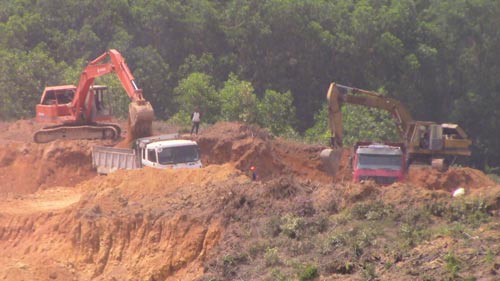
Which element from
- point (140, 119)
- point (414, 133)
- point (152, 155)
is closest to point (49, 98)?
point (140, 119)

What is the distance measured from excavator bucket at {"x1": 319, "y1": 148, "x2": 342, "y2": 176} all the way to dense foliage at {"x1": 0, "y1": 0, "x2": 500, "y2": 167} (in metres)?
25.4

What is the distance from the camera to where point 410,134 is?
42.9m

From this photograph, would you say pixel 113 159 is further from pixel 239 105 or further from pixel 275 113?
pixel 275 113

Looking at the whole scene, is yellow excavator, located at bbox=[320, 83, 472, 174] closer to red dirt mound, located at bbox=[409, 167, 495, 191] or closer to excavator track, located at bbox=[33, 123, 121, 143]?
red dirt mound, located at bbox=[409, 167, 495, 191]

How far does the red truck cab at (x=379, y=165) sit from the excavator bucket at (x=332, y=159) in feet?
11.2

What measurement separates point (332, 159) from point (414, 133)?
465 centimetres

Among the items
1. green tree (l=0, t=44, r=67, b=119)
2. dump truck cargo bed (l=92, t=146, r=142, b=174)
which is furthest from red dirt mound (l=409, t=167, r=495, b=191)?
green tree (l=0, t=44, r=67, b=119)

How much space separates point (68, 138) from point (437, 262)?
28853 mm

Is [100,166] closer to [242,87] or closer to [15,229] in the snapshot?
A: [15,229]

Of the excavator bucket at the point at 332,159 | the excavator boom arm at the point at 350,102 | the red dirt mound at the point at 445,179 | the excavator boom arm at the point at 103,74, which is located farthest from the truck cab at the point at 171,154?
the red dirt mound at the point at 445,179

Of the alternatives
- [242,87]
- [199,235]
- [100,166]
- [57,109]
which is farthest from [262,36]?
[199,235]

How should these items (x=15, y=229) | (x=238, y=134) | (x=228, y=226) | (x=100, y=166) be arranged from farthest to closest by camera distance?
(x=238, y=134)
(x=100, y=166)
(x=15, y=229)
(x=228, y=226)

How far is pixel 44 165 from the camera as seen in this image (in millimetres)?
40812

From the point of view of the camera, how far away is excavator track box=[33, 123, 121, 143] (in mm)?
43812
